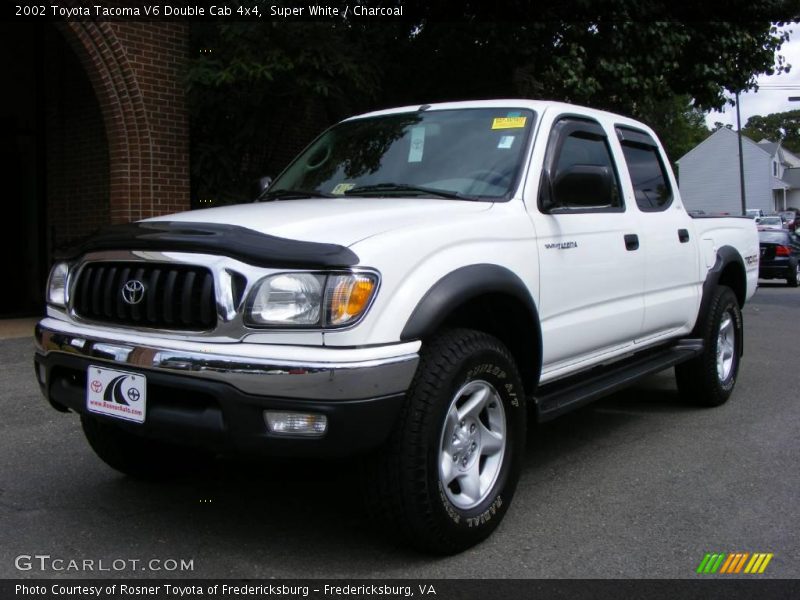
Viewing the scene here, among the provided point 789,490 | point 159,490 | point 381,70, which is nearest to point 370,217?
point 159,490

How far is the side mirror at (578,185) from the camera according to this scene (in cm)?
404

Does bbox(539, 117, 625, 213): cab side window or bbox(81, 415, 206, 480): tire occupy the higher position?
bbox(539, 117, 625, 213): cab side window

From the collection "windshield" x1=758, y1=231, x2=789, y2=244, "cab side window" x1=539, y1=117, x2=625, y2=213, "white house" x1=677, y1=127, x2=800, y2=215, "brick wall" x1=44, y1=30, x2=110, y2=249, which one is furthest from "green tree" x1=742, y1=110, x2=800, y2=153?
"cab side window" x1=539, y1=117, x2=625, y2=213

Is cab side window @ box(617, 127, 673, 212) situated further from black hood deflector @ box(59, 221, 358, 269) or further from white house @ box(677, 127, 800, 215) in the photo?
white house @ box(677, 127, 800, 215)

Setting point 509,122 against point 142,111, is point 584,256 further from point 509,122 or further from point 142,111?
point 142,111

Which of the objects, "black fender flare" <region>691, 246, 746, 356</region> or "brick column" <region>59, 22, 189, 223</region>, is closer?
"black fender flare" <region>691, 246, 746, 356</region>

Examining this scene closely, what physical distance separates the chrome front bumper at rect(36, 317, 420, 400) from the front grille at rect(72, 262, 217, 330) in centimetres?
9

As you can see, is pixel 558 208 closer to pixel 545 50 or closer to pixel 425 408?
pixel 425 408

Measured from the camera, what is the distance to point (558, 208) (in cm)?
408

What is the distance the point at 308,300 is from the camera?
9.64ft

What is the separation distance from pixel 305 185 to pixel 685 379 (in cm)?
307

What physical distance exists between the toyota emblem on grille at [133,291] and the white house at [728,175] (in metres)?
68.4

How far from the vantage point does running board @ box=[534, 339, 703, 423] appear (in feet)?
13.0

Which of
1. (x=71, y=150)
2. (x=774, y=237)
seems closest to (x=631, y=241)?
(x=71, y=150)
